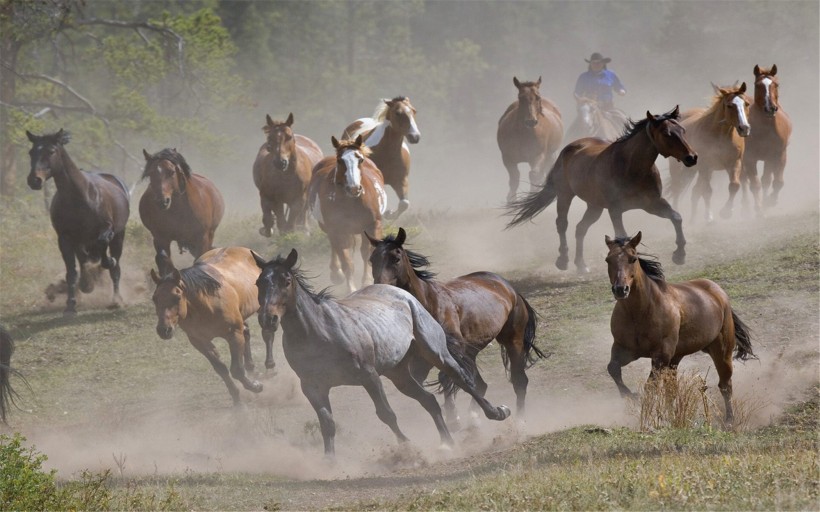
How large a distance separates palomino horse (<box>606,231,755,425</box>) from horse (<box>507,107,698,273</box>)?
3648mm

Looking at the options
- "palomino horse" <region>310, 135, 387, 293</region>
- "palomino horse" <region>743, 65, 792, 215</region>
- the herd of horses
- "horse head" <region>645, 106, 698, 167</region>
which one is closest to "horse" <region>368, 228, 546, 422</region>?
the herd of horses

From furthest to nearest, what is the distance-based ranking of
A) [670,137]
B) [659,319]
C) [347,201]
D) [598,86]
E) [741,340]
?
[598,86] < [347,201] < [670,137] < [741,340] < [659,319]

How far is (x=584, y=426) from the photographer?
10.6m

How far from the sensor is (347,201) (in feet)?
Answer: 55.0

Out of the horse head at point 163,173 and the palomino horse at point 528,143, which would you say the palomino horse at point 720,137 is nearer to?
the palomino horse at point 528,143

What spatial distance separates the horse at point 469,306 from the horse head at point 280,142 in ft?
24.3

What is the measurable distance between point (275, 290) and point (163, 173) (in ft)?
25.1

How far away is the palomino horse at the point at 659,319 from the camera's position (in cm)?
1038

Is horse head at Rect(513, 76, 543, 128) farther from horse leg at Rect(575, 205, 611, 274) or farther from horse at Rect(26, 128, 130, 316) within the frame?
horse at Rect(26, 128, 130, 316)

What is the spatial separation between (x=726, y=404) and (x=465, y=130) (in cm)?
4825

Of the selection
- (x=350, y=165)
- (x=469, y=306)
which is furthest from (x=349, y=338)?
(x=350, y=165)

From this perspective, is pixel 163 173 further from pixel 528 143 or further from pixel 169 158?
pixel 528 143

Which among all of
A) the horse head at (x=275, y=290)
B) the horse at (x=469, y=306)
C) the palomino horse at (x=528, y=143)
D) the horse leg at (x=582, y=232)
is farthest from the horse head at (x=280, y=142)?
the horse head at (x=275, y=290)

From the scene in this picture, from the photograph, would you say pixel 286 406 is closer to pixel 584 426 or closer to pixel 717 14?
pixel 584 426
